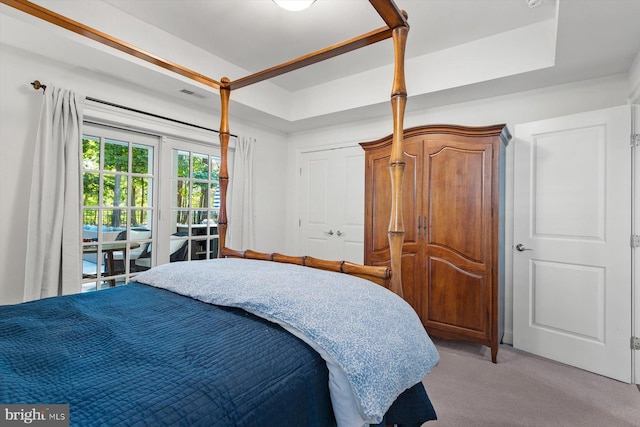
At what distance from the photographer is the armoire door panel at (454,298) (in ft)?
8.59

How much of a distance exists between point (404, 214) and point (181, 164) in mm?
2323

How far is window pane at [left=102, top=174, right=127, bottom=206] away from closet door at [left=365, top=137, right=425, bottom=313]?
2.25m

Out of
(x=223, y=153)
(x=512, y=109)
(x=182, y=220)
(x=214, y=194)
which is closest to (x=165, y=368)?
(x=223, y=153)

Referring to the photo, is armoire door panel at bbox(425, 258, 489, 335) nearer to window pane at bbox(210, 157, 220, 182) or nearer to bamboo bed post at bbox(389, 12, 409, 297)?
bamboo bed post at bbox(389, 12, 409, 297)

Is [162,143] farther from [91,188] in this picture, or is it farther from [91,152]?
[91,188]

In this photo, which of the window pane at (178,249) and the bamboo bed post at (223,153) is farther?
the window pane at (178,249)

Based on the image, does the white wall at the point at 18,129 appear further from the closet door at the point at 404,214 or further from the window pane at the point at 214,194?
the closet door at the point at 404,214

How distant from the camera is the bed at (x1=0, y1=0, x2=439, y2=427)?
2.23 feet

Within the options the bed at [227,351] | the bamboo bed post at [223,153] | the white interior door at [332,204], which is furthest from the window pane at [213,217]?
the bed at [227,351]

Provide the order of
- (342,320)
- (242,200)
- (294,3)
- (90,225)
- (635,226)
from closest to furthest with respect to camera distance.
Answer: (342,320), (294,3), (635,226), (90,225), (242,200)

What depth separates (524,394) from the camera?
2117mm

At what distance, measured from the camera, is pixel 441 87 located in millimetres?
2951

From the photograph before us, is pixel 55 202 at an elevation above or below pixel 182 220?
above

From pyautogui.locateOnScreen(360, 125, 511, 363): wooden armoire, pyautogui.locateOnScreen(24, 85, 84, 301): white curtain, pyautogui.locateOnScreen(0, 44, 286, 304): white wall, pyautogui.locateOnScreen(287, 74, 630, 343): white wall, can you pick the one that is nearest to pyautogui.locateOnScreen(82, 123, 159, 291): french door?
pyautogui.locateOnScreen(24, 85, 84, 301): white curtain
